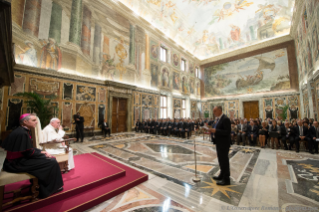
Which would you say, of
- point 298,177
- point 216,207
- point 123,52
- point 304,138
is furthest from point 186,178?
point 123,52

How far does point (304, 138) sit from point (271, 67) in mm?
13063

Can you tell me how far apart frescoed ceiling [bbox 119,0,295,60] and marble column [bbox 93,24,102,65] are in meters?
3.56

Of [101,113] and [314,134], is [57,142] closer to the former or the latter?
[101,113]

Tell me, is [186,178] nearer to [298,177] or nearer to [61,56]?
[298,177]

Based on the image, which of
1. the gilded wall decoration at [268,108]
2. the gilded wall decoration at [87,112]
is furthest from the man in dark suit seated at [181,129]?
the gilded wall decoration at [268,108]

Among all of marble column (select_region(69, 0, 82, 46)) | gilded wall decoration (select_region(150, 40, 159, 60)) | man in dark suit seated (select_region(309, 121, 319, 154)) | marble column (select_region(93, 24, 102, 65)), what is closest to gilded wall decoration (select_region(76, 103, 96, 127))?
marble column (select_region(93, 24, 102, 65))

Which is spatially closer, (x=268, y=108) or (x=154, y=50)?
(x=154, y=50)

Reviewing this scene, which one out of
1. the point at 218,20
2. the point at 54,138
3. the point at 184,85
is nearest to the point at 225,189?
the point at 54,138

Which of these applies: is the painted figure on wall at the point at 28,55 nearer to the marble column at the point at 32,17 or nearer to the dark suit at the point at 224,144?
the marble column at the point at 32,17

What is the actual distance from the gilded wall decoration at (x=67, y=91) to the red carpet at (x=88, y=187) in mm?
5845

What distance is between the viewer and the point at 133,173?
3.23m

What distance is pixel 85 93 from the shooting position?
871 cm

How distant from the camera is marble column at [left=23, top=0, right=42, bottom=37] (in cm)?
684

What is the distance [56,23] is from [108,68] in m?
3.72
